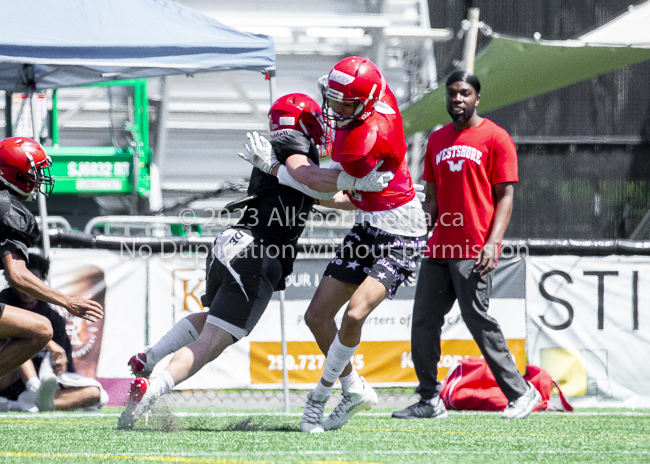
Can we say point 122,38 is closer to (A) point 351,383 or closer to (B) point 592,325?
(A) point 351,383

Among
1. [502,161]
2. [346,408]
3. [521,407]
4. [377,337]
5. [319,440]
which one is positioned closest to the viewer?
[319,440]

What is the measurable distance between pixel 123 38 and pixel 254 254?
2.13m

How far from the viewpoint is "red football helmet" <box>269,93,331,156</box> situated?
430 cm

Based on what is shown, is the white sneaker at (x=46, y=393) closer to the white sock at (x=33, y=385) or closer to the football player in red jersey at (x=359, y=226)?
the white sock at (x=33, y=385)

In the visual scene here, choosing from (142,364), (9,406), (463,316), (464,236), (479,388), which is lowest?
(9,406)

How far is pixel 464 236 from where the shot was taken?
17.2 feet

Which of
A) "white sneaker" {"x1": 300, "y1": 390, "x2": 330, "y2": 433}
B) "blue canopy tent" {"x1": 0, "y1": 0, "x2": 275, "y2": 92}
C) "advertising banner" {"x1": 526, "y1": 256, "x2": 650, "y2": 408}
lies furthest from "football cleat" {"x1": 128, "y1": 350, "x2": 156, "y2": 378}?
"advertising banner" {"x1": 526, "y1": 256, "x2": 650, "y2": 408}

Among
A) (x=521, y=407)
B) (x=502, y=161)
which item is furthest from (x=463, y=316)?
(x=502, y=161)

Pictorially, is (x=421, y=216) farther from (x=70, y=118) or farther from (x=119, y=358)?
(x=70, y=118)

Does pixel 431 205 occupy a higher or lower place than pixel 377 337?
higher

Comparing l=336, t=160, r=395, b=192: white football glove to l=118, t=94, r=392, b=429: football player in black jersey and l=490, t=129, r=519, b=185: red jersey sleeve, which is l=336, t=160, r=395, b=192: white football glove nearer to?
l=118, t=94, r=392, b=429: football player in black jersey

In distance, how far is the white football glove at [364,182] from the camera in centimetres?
399

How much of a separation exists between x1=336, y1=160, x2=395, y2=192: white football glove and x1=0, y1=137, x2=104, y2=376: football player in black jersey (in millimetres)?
1349

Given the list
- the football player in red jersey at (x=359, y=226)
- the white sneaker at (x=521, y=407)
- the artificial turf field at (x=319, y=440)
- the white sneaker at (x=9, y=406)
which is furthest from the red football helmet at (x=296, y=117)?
the white sneaker at (x=9, y=406)
